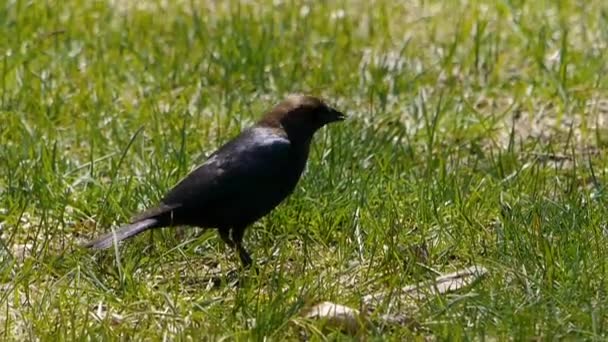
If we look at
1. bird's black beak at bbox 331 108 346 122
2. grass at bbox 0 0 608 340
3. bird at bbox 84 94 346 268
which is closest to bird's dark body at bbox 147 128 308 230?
bird at bbox 84 94 346 268

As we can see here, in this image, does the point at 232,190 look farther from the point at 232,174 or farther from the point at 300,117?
the point at 300,117

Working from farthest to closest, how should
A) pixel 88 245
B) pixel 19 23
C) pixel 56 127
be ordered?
pixel 19 23 → pixel 56 127 → pixel 88 245

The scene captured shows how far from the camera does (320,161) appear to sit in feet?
20.4

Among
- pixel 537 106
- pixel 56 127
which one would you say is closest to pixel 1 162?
pixel 56 127

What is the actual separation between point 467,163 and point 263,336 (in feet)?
7.49

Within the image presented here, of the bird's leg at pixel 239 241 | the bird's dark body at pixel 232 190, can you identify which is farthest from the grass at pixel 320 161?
the bird's dark body at pixel 232 190

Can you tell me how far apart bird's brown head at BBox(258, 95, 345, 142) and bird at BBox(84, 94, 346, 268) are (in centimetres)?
11

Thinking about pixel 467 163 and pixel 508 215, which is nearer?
pixel 508 215

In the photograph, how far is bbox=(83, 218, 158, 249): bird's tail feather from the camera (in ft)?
17.2

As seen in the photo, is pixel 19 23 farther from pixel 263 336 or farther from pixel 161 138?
pixel 263 336

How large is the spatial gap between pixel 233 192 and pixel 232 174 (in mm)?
65

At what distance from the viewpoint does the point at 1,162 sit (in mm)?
6340

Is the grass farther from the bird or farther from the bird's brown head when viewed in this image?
the bird's brown head

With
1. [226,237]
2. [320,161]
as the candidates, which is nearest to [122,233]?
[226,237]
